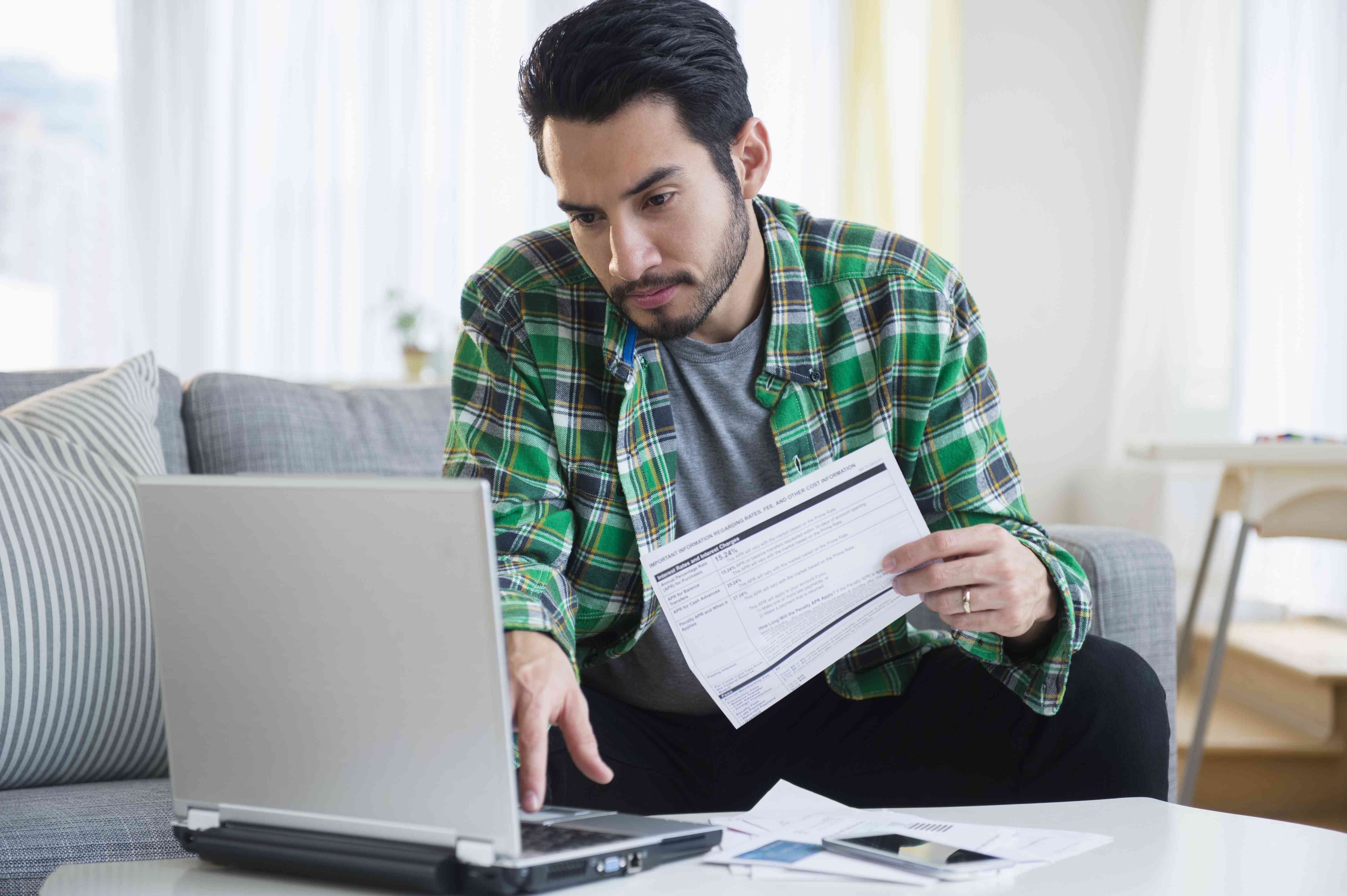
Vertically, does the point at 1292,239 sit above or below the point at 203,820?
above

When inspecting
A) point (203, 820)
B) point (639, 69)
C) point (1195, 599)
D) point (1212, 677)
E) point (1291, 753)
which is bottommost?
point (1291, 753)

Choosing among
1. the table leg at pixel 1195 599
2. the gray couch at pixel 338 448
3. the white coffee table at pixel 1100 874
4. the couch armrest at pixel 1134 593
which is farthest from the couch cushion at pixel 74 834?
the table leg at pixel 1195 599

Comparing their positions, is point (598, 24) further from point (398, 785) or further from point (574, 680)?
point (398, 785)

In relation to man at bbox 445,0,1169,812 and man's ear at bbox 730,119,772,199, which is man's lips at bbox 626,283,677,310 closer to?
man at bbox 445,0,1169,812

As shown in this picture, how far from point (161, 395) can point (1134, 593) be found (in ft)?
4.08

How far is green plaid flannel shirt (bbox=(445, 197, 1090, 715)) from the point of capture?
117 cm

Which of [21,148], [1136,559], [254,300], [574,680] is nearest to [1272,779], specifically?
[1136,559]

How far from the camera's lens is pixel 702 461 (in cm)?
123

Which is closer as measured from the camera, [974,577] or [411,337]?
[974,577]

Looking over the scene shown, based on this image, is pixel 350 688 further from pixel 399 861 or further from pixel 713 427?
pixel 713 427

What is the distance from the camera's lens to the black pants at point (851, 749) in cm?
114

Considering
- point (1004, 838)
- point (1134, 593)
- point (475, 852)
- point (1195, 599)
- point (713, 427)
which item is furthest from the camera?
point (1195, 599)

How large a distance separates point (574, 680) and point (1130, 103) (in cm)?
298

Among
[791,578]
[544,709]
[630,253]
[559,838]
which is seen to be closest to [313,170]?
[630,253]
